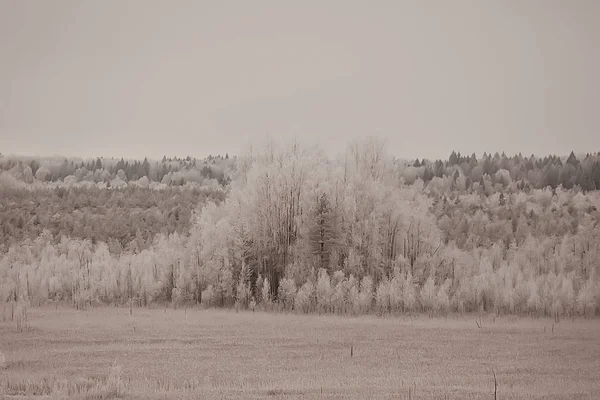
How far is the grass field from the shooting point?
82.9 ft

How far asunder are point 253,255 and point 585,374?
116ft

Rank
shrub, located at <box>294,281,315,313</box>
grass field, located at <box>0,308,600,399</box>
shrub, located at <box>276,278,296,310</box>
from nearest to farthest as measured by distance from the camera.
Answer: grass field, located at <box>0,308,600,399</box> → shrub, located at <box>294,281,315,313</box> → shrub, located at <box>276,278,296,310</box>

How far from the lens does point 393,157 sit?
2793 inches

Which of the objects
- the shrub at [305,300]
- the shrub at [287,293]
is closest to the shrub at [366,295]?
the shrub at [305,300]

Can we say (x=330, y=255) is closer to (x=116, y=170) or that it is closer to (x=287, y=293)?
(x=287, y=293)

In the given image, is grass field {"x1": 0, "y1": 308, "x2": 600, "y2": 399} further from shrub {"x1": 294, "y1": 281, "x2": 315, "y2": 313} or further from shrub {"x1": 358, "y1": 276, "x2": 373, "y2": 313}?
shrub {"x1": 358, "y1": 276, "x2": 373, "y2": 313}

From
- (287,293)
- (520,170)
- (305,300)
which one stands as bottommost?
(305,300)

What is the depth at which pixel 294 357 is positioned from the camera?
33500mm

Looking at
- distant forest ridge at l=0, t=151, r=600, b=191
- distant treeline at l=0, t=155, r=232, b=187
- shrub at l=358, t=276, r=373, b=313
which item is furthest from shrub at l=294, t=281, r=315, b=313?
distant treeline at l=0, t=155, r=232, b=187

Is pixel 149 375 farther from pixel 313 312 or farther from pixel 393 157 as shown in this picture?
pixel 393 157

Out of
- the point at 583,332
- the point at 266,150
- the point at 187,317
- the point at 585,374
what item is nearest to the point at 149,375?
the point at 585,374

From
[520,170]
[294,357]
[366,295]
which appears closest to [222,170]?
[520,170]

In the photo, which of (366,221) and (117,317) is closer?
(117,317)

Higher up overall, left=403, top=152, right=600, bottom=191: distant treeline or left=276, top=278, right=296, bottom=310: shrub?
left=403, top=152, right=600, bottom=191: distant treeline
